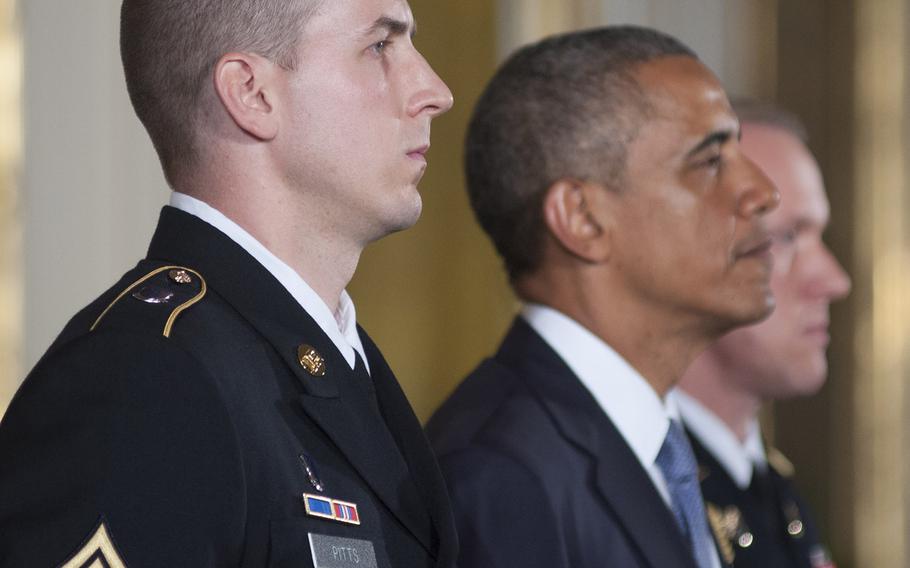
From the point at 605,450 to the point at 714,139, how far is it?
0.46 metres

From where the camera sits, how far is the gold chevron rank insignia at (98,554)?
110cm

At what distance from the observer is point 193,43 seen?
4.51 feet

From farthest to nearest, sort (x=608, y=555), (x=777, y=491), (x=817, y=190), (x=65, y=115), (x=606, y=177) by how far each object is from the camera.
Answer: (x=817, y=190)
(x=777, y=491)
(x=65, y=115)
(x=606, y=177)
(x=608, y=555)

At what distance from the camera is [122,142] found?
2316mm

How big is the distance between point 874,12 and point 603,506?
8.96ft

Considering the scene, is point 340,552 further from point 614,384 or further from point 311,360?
point 614,384

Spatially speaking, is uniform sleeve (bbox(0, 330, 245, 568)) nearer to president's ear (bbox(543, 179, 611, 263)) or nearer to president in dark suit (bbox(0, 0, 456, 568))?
president in dark suit (bbox(0, 0, 456, 568))

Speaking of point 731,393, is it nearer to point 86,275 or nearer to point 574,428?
point 574,428

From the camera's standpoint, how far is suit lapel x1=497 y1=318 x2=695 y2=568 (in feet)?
5.95

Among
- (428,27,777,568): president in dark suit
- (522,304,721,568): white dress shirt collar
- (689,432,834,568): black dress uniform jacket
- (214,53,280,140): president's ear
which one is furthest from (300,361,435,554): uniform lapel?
(689,432,834,568): black dress uniform jacket

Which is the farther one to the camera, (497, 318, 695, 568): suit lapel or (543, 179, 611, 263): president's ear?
(543, 179, 611, 263): president's ear

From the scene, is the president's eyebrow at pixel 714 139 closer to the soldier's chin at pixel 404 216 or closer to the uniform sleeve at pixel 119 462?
the soldier's chin at pixel 404 216

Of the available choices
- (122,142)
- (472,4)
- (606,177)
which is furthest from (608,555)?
(472,4)

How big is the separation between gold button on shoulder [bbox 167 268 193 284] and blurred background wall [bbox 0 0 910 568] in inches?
35.3
